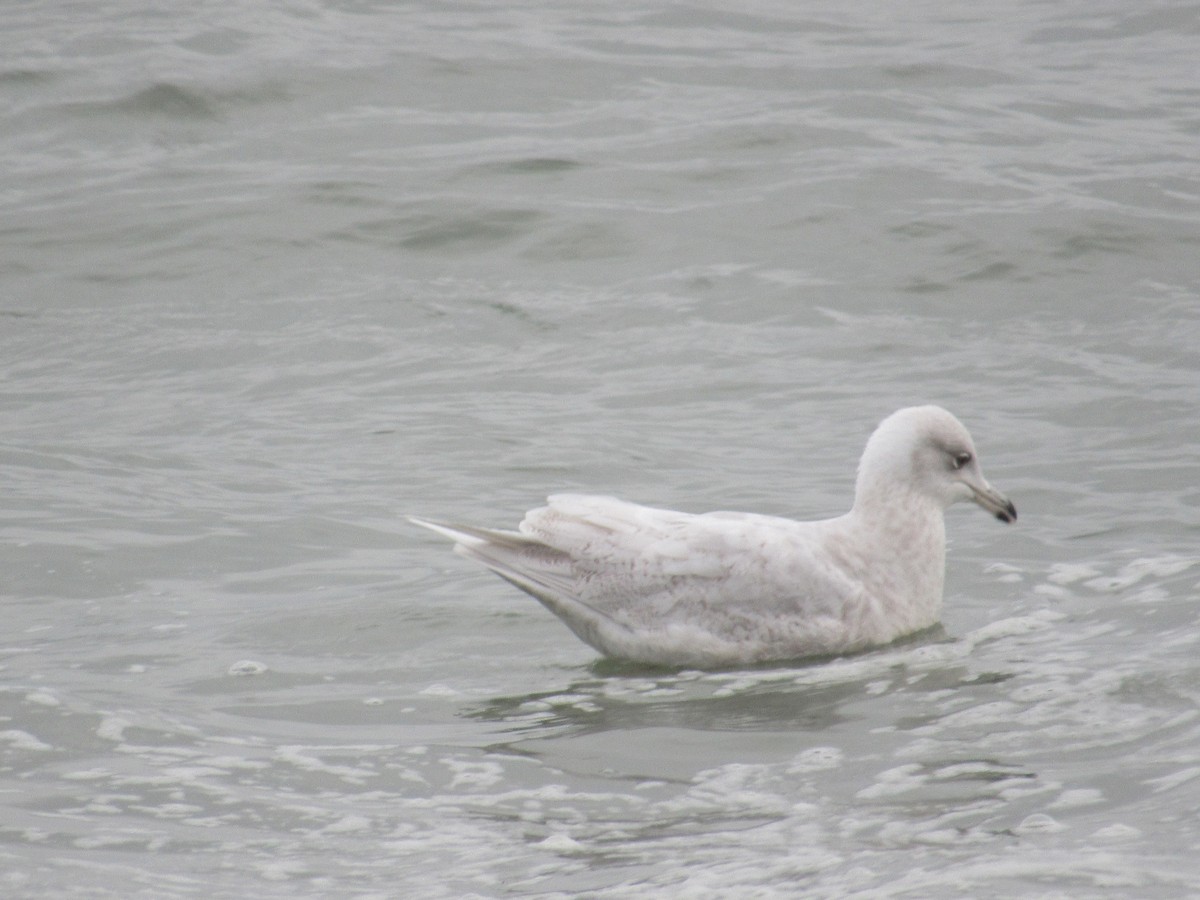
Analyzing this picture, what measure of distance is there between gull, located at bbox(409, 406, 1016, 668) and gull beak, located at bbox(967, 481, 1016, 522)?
25cm

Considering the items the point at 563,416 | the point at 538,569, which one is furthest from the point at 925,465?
the point at 563,416

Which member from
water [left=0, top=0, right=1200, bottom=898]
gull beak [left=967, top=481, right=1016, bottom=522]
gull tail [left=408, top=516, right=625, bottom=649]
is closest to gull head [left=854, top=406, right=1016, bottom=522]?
gull beak [left=967, top=481, right=1016, bottom=522]

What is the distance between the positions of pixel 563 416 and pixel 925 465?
10.4 feet

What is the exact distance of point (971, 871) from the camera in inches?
190

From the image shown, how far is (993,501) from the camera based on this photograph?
26.1 ft

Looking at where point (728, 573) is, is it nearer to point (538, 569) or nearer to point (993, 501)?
point (538, 569)

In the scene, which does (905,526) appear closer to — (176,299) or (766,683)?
(766,683)

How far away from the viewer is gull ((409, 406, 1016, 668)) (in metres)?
7.27

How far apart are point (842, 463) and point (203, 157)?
301 inches

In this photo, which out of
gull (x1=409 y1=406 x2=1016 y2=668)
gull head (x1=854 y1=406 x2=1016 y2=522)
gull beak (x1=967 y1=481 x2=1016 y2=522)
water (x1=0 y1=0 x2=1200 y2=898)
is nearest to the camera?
water (x1=0 y1=0 x2=1200 y2=898)

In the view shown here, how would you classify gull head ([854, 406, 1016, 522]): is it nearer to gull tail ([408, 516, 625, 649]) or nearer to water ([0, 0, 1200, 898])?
water ([0, 0, 1200, 898])

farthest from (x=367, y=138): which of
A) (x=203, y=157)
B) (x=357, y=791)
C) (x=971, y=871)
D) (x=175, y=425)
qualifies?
(x=971, y=871)

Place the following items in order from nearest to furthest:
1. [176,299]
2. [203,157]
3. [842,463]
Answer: [842,463]
[176,299]
[203,157]

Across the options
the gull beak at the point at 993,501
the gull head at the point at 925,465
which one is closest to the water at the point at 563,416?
the gull beak at the point at 993,501
